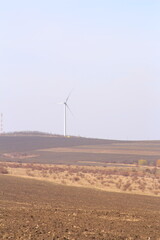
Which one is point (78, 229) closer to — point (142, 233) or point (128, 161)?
point (142, 233)

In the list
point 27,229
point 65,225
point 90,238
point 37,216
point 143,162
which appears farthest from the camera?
point 143,162

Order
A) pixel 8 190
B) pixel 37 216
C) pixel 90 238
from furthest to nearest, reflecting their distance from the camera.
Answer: pixel 8 190 < pixel 37 216 < pixel 90 238

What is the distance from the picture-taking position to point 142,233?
Answer: 16594 mm

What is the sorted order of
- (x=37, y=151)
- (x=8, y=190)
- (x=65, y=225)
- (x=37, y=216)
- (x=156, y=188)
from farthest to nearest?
1. (x=37, y=151)
2. (x=156, y=188)
3. (x=8, y=190)
4. (x=37, y=216)
5. (x=65, y=225)

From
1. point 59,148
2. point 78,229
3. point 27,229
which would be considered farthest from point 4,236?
point 59,148

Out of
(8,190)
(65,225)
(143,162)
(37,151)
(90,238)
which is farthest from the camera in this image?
(37,151)

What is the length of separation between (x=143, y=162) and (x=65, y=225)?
249ft

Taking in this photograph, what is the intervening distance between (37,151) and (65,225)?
4173 inches

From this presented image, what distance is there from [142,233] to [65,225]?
101 inches

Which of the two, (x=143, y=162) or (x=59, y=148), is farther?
(x=59, y=148)

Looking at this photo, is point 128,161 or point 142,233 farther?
point 128,161

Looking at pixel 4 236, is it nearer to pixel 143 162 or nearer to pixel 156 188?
pixel 156 188

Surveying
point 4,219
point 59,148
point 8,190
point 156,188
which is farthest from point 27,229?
point 59,148

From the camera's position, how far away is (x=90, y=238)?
14992 mm
